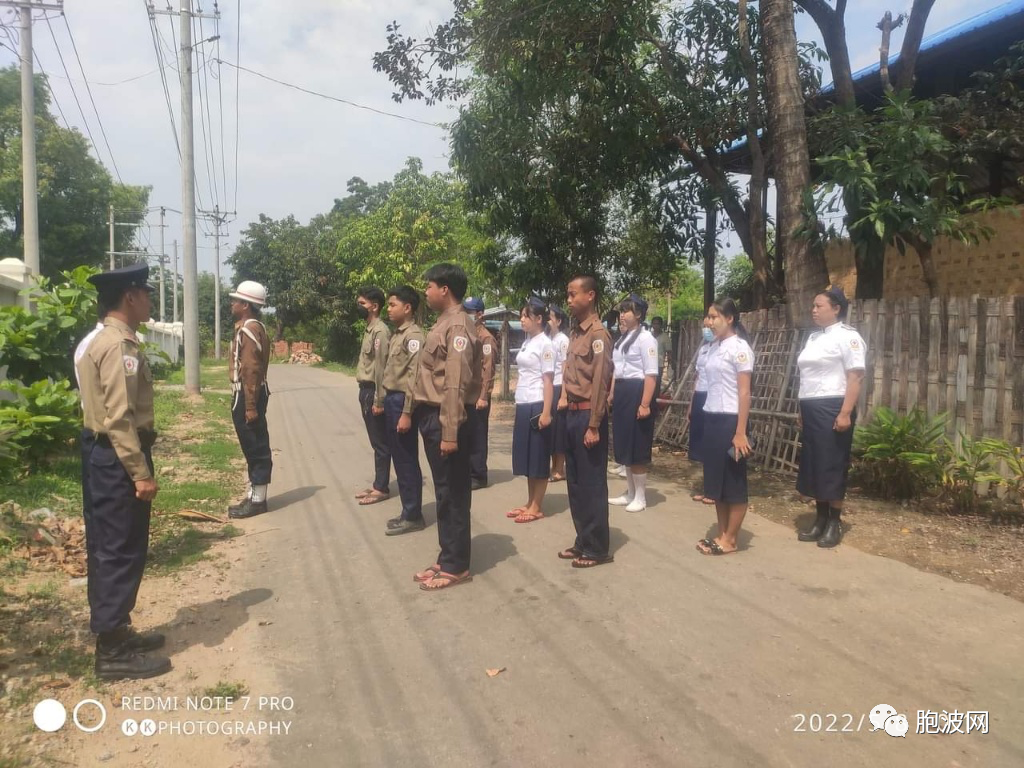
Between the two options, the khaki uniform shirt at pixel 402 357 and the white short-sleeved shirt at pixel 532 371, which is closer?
the khaki uniform shirt at pixel 402 357

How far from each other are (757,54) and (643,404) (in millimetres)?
6400

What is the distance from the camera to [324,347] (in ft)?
130

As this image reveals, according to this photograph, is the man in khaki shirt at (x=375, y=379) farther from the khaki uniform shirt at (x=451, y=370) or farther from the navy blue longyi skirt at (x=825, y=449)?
the navy blue longyi skirt at (x=825, y=449)

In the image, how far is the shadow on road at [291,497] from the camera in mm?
6588

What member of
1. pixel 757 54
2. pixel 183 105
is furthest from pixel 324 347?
pixel 757 54

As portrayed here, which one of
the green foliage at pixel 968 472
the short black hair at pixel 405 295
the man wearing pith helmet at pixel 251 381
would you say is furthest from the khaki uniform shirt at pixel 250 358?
the green foliage at pixel 968 472

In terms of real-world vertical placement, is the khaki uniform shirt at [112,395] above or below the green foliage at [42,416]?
above

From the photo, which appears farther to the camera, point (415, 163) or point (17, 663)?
point (415, 163)

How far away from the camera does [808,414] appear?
5039mm

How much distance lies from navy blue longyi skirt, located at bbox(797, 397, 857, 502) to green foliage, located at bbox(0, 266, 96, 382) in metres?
6.41

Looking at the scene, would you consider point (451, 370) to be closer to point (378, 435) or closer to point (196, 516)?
point (378, 435)

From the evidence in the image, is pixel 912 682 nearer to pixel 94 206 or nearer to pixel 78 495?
pixel 78 495

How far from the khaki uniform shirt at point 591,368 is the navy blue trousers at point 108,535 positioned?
8.51 feet

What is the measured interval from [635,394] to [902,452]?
2.23 metres
